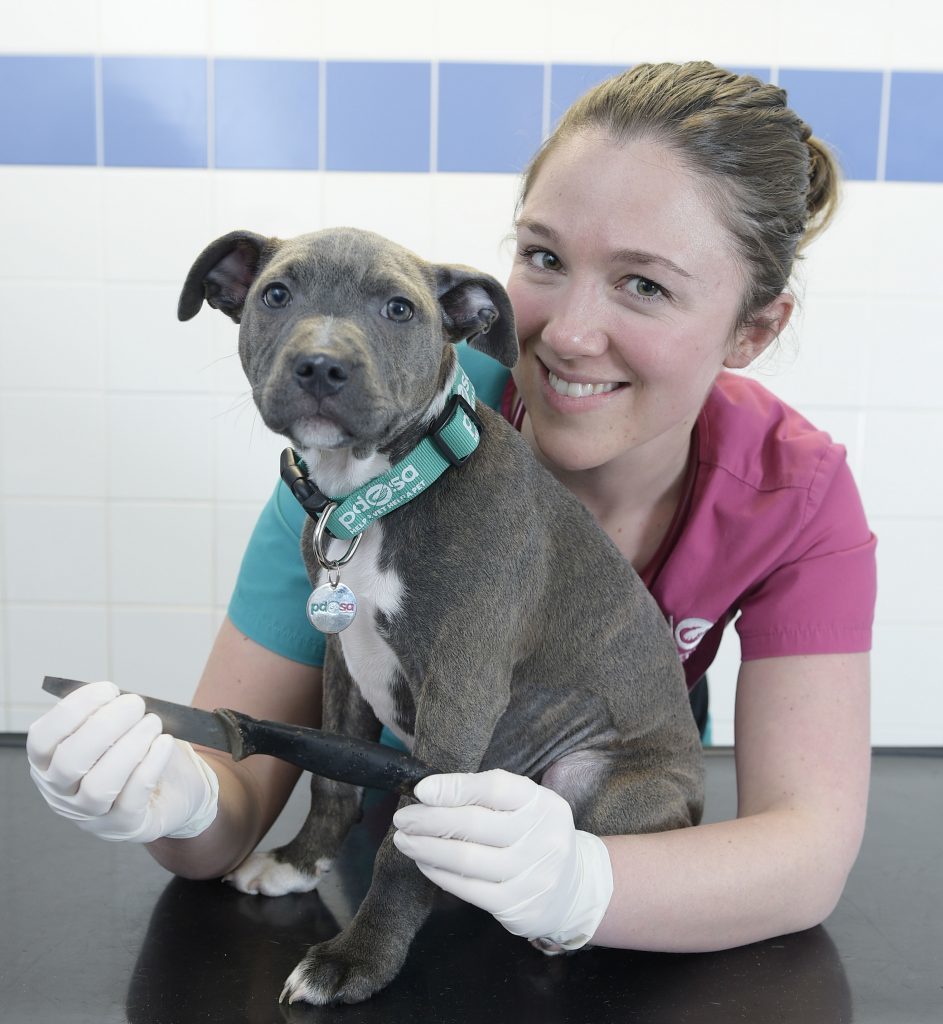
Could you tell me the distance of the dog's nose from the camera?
0.99 meters

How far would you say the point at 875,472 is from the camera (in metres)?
2.84

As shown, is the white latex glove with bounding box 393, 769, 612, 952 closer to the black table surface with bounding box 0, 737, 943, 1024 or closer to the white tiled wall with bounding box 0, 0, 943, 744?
the black table surface with bounding box 0, 737, 943, 1024

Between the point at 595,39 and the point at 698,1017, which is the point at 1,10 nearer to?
the point at 595,39

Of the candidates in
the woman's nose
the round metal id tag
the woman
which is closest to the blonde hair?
the woman

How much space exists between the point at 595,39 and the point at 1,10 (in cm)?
144

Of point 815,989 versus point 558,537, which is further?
point 558,537

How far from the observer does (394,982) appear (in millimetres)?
1101

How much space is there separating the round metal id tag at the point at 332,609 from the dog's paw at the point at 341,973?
32cm

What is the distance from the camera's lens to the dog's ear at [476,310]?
1.18 metres

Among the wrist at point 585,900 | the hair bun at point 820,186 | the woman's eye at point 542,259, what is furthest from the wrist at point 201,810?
the hair bun at point 820,186

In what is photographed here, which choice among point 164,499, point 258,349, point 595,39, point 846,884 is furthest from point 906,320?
point 258,349

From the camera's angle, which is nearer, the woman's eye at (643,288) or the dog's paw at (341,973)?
the dog's paw at (341,973)

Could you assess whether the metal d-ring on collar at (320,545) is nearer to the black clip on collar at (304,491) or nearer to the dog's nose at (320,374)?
the black clip on collar at (304,491)

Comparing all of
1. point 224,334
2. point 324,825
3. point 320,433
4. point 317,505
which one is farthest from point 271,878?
point 224,334
